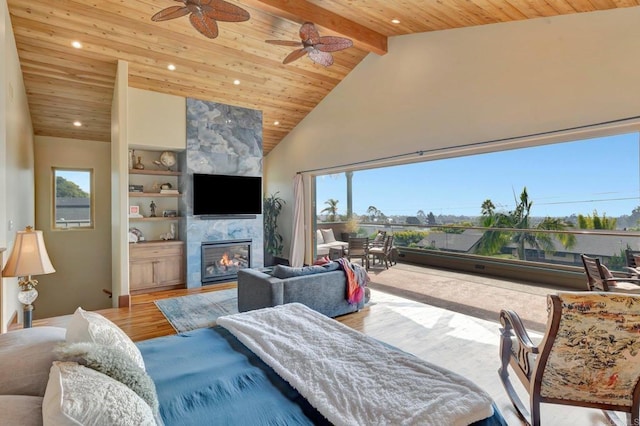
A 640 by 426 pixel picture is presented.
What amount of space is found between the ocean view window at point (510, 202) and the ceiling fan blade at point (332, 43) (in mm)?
2312

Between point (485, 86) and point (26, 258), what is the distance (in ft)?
16.6

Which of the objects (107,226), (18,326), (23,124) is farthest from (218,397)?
(107,226)

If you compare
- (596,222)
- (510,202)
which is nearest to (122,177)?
(510,202)

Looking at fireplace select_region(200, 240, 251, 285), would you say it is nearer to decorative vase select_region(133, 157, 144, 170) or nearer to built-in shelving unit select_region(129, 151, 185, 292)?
built-in shelving unit select_region(129, 151, 185, 292)

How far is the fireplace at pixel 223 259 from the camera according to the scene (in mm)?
6020

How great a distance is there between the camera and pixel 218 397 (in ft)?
4.73

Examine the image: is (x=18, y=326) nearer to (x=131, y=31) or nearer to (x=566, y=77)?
(x=131, y=31)

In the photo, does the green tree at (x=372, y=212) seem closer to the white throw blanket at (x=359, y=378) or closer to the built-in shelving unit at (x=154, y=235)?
the built-in shelving unit at (x=154, y=235)

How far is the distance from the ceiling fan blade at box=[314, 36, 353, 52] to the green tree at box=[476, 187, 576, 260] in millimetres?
3722

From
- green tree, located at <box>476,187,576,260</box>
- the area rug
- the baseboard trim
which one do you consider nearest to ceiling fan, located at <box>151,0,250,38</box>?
the area rug

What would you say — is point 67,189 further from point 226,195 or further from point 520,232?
point 520,232

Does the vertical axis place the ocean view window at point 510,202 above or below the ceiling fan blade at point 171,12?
below

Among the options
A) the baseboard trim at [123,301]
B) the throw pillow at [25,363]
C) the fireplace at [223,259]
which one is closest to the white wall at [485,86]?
the fireplace at [223,259]

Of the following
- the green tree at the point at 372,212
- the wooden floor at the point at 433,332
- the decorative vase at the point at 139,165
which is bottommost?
the wooden floor at the point at 433,332
